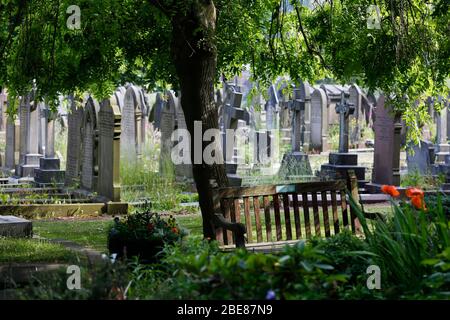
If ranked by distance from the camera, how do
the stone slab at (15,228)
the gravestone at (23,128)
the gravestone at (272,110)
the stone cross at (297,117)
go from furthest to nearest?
the gravestone at (272,110) < the gravestone at (23,128) < the stone cross at (297,117) < the stone slab at (15,228)

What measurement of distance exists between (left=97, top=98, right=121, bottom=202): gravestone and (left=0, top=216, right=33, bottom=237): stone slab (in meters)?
5.05

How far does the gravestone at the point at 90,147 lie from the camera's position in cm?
1812

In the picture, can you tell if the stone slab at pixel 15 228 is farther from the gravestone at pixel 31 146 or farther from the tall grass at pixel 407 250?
the gravestone at pixel 31 146

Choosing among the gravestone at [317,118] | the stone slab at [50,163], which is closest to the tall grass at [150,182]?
the stone slab at [50,163]

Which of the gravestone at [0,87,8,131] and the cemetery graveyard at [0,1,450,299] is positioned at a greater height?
the gravestone at [0,87,8,131]

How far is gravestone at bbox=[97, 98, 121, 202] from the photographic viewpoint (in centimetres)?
1708

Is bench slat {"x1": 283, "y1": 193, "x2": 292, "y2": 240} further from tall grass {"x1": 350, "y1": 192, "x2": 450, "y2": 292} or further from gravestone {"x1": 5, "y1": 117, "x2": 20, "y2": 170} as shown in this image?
gravestone {"x1": 5, "y1": 117, "x2": 20, "y2": 170}

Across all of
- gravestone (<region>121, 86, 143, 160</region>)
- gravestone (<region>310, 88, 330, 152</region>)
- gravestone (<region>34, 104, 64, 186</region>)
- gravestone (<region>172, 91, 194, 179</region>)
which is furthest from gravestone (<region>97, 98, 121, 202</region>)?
gravestone (<region>310, 88, 330, 152</region>)

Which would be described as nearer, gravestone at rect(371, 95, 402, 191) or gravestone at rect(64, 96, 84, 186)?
gravestone at rect(371, 95, 402, 191)

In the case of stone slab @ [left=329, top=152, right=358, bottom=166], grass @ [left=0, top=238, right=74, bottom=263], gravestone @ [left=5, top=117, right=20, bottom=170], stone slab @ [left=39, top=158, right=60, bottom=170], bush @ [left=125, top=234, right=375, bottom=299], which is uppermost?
gravestone @ [left=5, top=117, right=20, bottom=170]

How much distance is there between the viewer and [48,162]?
2156cm

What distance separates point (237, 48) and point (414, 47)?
7.60ft

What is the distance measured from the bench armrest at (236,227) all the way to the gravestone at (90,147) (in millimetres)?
9535
